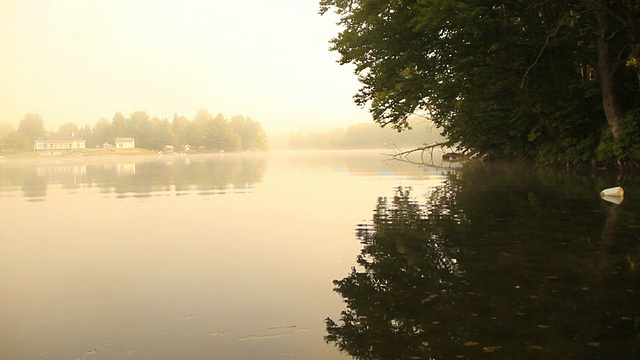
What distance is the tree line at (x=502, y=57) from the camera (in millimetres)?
21125

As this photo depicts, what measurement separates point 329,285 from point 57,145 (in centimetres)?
19892

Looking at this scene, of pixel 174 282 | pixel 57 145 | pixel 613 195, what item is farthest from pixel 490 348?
pixel 57 145

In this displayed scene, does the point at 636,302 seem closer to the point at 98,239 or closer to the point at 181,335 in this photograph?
the point at 181,335

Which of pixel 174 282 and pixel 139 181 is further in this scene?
pixel 139 181

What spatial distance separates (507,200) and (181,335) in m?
13.9

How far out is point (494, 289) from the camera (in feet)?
21.2

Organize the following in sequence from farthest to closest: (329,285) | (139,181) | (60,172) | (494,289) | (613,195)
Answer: (60,172)
(139,181)
(613,195)
(329,285)
(494,289)

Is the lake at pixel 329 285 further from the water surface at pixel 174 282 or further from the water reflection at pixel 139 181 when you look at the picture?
the water reflection at pixel 139 181

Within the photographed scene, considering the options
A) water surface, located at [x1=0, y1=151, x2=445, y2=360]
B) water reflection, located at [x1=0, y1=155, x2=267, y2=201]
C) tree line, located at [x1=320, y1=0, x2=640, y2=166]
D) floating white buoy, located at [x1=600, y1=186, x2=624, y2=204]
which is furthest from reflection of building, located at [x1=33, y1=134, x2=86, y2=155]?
floating white buoy, located at [x1=600, y1=186, x2=624, y2=204]

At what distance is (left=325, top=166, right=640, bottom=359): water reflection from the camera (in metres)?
4.77

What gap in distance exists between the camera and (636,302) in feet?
18.9

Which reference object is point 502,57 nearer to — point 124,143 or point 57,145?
point 124,143

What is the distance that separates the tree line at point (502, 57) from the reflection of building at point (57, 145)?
Answer: 17999cm

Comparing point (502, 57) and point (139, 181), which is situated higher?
point (502, 57)
